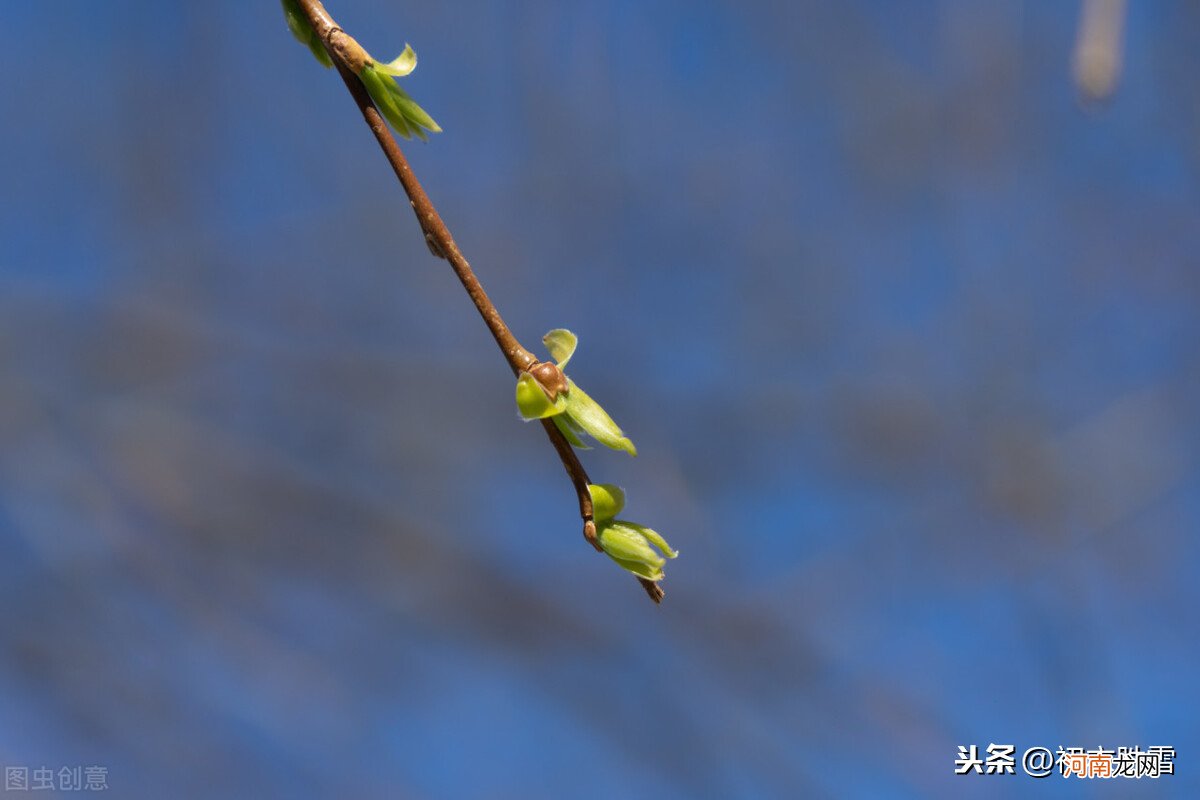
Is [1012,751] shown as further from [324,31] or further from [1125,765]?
[324,31]

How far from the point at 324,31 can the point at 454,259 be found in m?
0.12

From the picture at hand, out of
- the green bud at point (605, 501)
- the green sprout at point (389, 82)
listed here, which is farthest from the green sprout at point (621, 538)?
the green sprout at point (389, 82)

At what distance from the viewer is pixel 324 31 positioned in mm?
420

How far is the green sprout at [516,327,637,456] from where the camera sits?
1.27 feet

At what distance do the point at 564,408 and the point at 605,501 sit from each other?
0.14ft

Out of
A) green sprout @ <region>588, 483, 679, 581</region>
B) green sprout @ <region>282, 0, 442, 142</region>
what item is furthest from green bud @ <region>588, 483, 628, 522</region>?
green sprout @ <region>282, 0, 442, 142</region>

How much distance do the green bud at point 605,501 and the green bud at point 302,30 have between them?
0.21 meters

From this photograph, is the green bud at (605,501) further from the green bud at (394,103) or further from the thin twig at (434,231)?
the green bud at (394,103)

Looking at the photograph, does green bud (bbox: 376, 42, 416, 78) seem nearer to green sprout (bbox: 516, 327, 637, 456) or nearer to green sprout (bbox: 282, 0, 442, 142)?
green sprout (bbox: 282, 0, 442, 142)

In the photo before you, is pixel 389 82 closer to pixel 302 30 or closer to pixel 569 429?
pixel 302 30

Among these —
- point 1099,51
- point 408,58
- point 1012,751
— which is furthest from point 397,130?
point 1012,751

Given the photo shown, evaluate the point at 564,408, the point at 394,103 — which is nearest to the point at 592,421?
the point at 564,408

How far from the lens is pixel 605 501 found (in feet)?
1.33

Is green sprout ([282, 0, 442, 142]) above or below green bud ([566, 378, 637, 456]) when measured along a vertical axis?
above
